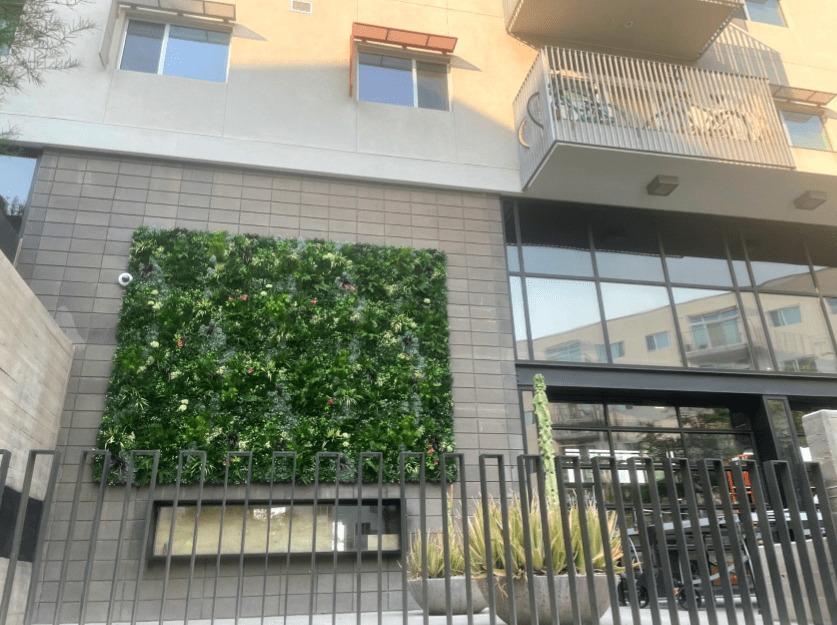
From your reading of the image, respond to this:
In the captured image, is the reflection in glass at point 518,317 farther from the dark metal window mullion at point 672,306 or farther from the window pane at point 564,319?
the dark metal window mullion at point 672,306

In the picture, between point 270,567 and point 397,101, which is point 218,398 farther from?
point 397,101

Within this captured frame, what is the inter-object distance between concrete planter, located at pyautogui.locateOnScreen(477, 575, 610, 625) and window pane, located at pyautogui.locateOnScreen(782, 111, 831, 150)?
34.3 ft

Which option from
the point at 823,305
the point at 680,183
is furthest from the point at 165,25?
the point at 823,305

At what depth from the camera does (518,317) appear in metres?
10.3

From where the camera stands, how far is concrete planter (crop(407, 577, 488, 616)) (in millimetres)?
5562

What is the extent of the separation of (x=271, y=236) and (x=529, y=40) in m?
6.14

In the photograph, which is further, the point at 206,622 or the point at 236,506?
the point at 236,506

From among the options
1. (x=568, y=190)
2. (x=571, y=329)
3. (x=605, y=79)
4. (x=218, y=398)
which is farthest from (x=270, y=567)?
(x=605, y=79)

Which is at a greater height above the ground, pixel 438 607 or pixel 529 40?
pixel 529 40

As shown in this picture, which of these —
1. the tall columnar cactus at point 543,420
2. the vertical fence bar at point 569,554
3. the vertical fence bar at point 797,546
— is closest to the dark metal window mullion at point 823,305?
the tall columnar cactus at point 543,420

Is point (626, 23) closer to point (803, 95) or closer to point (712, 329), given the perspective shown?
point (803, 95)

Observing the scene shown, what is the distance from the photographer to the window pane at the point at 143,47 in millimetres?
10445

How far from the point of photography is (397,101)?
37.1 feet

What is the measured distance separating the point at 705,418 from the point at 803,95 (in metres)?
6.46
